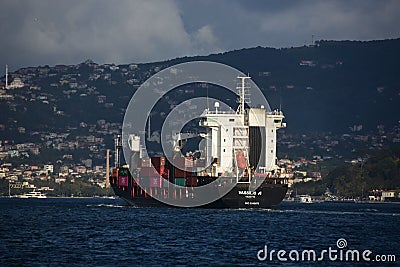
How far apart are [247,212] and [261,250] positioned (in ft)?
94.3

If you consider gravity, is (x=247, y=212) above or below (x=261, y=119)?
below

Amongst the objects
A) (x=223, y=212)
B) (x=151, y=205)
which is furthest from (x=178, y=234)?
(x=151, y=205)

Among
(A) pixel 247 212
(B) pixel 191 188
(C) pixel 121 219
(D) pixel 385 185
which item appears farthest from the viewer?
(D) pixel 385 185

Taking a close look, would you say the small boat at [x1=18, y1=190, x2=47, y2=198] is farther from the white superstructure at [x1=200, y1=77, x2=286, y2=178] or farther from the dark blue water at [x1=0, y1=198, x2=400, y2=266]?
the dark blue water at [x1=0, y1=198, x2=400, y2=266]

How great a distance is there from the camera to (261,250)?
151 ft

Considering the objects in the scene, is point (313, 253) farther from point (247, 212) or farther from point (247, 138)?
point (247, 138)

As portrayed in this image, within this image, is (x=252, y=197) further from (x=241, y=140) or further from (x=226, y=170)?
(x=241, y=140)

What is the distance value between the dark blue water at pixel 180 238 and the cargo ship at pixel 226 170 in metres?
3.22

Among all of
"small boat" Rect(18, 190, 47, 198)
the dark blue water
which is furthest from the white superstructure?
"small boat" Rect(18, 190, 47, 198)

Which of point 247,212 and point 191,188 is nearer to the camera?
point 247,212

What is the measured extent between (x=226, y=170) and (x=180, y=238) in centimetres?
2997

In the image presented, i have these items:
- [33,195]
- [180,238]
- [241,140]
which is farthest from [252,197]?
[33,195]

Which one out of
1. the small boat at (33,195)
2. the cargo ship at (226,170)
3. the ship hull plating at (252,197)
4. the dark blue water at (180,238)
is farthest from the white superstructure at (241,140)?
the small boat at (33,195)

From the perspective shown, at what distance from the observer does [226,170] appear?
268ft
